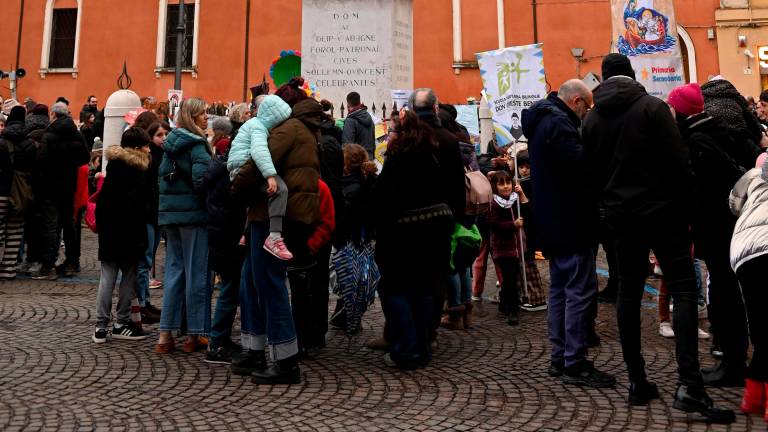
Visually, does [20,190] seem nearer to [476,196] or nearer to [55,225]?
[55,225]

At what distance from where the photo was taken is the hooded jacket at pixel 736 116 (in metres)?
4.49

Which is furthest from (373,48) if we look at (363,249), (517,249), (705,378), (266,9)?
(266,9)

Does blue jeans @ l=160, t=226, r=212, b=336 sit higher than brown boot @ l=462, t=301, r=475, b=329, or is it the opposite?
blue jeans @ l=160, t=226, r=212, b=336

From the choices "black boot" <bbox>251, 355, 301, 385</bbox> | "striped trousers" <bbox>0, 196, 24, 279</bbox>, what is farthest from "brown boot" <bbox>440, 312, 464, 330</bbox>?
"striped trousers" <bbox>0, 196, 24, 279</bbox>

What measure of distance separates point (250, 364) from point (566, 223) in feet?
7.24

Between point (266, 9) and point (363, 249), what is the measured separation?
945 inches

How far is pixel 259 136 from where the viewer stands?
414 centimetres

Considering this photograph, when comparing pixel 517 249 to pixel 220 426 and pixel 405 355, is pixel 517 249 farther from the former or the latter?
pixel 220 426

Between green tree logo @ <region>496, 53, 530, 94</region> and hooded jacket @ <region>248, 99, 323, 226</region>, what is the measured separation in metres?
3.41

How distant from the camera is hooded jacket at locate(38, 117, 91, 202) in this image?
26.9 ft

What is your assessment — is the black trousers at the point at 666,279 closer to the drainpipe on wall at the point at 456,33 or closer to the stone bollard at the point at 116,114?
the stone bollard at the point at 116,114

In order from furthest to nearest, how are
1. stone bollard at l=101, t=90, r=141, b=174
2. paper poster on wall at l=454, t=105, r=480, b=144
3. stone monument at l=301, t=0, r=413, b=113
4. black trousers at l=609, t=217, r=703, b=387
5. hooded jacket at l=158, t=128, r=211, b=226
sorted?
paper poster on wall at l=454, t=105, r=480, b=144
stone monument at l=301, t=0, r=413, b=113
stone bollard at l=101, t=90, r=141, b=174
hooded jacket at l=158, t=128, r=211, b=226
black trousers at l=609, t=217, r=703, b=387

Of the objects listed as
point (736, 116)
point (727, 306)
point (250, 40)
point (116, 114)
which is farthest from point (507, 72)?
point (250, 40)

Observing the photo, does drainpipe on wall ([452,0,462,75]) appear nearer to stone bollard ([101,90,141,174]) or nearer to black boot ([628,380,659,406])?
stone bollard ([101,90,141,174])
